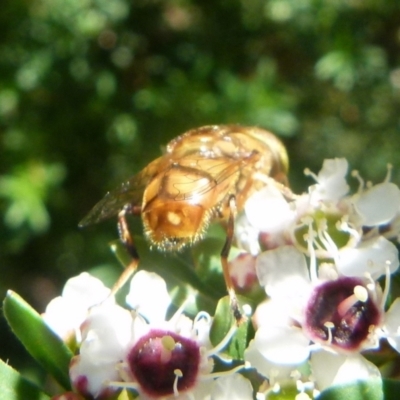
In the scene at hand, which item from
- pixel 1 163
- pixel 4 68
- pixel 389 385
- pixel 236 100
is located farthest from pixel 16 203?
pixel 389 385

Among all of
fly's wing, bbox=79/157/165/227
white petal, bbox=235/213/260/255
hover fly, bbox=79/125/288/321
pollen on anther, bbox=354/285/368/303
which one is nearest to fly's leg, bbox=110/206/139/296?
hover fly, bbox=79/125/288/321

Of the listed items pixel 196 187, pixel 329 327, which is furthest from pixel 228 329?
pixel 196 187

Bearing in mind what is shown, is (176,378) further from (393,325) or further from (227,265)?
(393,325)

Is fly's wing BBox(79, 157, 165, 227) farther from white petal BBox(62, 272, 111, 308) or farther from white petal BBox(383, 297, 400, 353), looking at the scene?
white petal BBox(383, 297, 400, 353)

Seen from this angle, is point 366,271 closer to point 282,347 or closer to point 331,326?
point 331,326

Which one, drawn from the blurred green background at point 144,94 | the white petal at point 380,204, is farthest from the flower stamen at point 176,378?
the blurred green background at point 144,94

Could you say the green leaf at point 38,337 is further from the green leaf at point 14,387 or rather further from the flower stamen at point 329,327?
the flower stamen at point 329,327

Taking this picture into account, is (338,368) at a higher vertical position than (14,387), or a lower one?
lower
